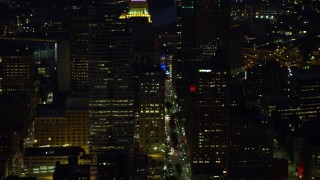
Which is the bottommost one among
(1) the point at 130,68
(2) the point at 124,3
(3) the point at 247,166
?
(3) the point at 247,166

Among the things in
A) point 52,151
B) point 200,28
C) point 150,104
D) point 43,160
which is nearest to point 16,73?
point 150,104

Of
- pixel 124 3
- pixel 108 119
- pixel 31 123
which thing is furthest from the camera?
pixel 124 3

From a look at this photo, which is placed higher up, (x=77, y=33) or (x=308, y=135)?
(x=77, y=33)

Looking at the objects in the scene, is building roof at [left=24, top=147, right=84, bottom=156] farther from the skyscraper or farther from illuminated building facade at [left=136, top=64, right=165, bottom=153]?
the skyscraper

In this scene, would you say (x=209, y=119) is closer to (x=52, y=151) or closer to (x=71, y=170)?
(x=71, y=170)

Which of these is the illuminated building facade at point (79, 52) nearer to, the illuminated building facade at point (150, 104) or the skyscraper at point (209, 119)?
the illuminated building facade at point (150, 104)

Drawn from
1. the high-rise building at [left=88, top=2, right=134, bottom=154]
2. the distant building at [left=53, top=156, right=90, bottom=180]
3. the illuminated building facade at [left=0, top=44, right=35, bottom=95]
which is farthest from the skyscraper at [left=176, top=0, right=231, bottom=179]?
the illuminated building facade at [left=0, top=44, right=35, bottom=95]

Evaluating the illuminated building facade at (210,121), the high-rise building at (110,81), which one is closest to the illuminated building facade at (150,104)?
the high-rise building at (110,81)

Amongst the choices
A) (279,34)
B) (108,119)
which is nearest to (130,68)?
(108,119)

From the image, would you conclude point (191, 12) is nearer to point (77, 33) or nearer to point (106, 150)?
point (77, 33)
